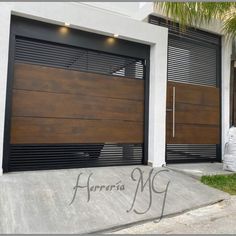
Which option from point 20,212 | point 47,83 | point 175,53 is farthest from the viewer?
point 175,53

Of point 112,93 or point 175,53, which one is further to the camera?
point 175,53

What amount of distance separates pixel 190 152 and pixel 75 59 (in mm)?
3231

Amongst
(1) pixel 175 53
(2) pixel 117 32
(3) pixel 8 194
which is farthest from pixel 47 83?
(1) pixel 175 53

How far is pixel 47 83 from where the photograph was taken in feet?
16.0

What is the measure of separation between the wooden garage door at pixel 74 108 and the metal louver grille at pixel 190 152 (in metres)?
0.75

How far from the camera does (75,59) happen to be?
205 inches

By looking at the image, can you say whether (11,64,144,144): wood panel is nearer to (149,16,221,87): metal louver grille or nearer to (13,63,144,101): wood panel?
(13,63,144,101): wood panel

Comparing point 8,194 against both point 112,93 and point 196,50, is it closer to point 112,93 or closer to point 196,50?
point 112,93

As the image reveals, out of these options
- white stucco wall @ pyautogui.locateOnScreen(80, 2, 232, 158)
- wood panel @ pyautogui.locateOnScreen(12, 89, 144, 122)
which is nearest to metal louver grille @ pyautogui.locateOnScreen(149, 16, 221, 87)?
white stucco wall @ pyautogui.locateOnScreen(80, 2, 232, 158)

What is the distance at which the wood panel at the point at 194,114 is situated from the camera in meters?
6.12

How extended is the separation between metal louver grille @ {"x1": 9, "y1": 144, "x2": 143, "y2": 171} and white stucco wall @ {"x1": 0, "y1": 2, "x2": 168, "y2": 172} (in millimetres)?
365

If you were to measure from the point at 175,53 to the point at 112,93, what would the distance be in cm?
183

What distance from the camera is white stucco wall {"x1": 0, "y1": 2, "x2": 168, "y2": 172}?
14.5 feet

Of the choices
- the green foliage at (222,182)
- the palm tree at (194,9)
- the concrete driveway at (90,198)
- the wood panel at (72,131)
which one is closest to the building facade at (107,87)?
the wood panel at (72,131)
